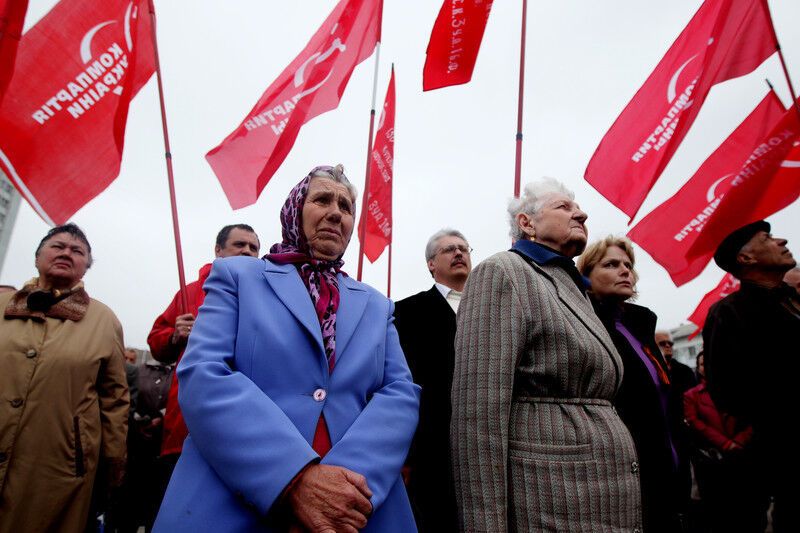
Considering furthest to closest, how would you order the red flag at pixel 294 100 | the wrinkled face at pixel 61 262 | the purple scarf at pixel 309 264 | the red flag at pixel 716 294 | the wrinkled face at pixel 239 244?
the red flag at pixel 716 294
the red flag at pixel 294 100
the wrinkled face at pixel 239 244
the wrinkled face at pixel 61 262
the purple scarf at pixel 309 264

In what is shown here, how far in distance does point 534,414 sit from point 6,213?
3405 inches

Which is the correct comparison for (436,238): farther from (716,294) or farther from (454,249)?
(716,294)

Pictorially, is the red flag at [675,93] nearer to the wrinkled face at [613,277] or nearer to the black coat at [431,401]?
the wrinkled face at [613,277]

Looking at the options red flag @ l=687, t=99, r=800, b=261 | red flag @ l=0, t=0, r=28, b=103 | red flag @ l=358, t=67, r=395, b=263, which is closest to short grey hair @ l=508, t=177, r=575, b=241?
red flag @ l=687, t=99, r=800, b=261

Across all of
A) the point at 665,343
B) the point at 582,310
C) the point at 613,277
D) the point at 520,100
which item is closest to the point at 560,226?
the point at 582,310

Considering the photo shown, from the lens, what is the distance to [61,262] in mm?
3199

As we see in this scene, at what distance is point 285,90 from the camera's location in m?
4.32

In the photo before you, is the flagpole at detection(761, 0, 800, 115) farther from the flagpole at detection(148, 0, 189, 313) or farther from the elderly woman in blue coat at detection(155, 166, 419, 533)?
the flagpole at detection(148, 0, 189, 313)

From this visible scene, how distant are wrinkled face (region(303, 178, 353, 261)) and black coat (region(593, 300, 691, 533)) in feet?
4.92

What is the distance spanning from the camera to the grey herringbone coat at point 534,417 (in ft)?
5.55

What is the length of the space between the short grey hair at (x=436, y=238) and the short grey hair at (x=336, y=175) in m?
1.80

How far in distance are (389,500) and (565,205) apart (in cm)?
172

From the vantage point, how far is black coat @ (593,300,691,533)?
2238mm

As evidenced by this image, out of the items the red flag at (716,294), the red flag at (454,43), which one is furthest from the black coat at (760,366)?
the red flag at (716,294)
